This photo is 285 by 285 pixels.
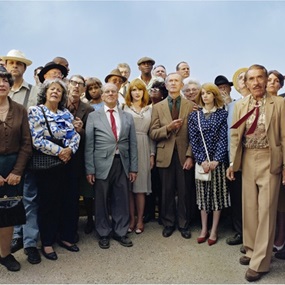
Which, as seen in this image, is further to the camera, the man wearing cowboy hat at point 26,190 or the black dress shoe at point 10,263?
the man wearing cowboy hat at point 26,190

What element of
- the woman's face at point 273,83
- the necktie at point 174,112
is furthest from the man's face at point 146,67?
the woman's face at point 273,83

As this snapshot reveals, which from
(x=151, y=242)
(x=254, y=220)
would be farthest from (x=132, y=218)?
(x=254, y=220)

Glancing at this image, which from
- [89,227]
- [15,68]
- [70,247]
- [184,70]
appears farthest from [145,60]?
[70,247]

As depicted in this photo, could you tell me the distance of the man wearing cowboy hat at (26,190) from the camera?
179 inches

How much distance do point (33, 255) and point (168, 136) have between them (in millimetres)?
2312

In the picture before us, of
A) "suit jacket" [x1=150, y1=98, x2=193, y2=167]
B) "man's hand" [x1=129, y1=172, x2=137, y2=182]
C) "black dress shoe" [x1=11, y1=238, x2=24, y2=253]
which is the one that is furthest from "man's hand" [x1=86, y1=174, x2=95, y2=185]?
"black dress shoe" [x1=11, y1=238, x2=24, y2=253]

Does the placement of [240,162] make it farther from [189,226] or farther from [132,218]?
[132,218]

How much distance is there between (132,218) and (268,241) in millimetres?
2081

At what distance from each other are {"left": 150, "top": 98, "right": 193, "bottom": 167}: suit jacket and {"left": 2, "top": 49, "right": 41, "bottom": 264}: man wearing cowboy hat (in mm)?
1694

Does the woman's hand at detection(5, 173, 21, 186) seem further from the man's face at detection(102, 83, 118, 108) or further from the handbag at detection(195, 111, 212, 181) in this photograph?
the handbag at detection(195, 111, 212, 181)

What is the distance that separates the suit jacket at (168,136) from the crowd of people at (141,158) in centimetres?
1

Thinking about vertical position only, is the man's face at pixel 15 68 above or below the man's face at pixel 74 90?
above

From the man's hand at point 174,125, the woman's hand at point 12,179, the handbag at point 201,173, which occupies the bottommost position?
the handbag at point 201,173

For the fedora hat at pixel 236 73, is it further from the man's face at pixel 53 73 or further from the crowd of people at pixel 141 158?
the man's face at pixel 53 73
